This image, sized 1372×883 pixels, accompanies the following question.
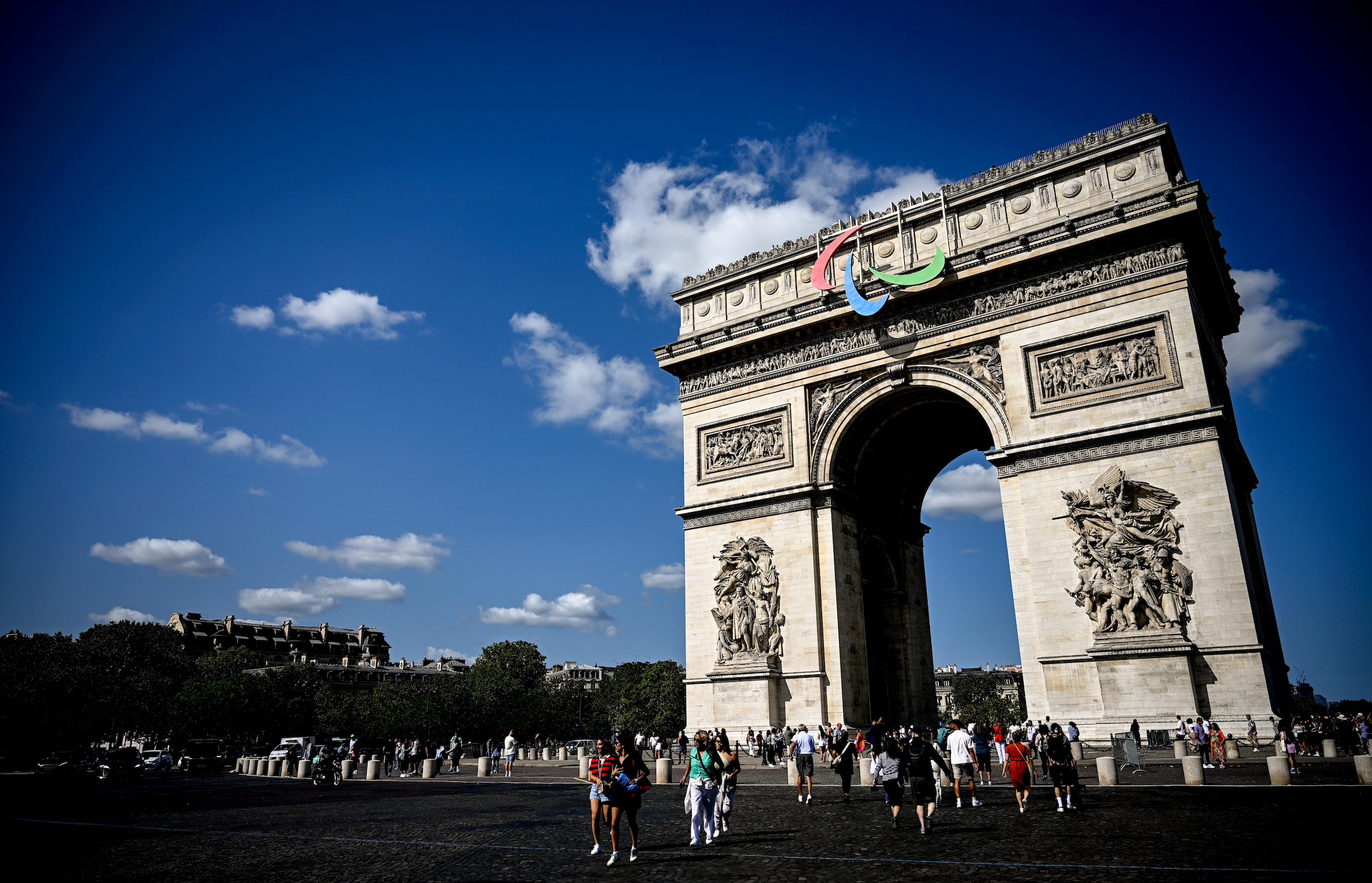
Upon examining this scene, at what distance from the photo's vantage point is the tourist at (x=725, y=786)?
1165 cm

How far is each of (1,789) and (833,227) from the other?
34.9m

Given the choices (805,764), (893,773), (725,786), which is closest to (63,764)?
(805,764)

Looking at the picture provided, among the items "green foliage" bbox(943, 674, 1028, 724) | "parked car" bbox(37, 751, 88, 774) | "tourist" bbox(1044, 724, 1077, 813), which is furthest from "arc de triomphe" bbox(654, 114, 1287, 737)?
"green foliage" bbox(943, 674, 1028, 724)

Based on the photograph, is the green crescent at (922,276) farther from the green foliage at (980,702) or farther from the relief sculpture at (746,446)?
the green foliage at (980,702)

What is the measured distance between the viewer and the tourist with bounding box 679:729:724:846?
1079cm

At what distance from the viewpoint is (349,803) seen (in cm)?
1959

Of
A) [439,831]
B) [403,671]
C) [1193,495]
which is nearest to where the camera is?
[439,831]

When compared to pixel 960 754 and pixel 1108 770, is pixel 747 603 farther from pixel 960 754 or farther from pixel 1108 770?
pixel 960 754

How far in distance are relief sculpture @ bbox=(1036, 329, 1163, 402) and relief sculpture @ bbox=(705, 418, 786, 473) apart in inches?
349

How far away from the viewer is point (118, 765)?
38312 millimetres

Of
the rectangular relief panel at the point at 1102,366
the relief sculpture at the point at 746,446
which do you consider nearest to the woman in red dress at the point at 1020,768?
the rectangular relief panel at the point at 1102,366

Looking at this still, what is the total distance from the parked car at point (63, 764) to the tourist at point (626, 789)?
153 ft

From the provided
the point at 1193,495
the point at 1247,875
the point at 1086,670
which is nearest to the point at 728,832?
the point at 1247,875

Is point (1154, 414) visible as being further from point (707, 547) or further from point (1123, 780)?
point (707, 547)
